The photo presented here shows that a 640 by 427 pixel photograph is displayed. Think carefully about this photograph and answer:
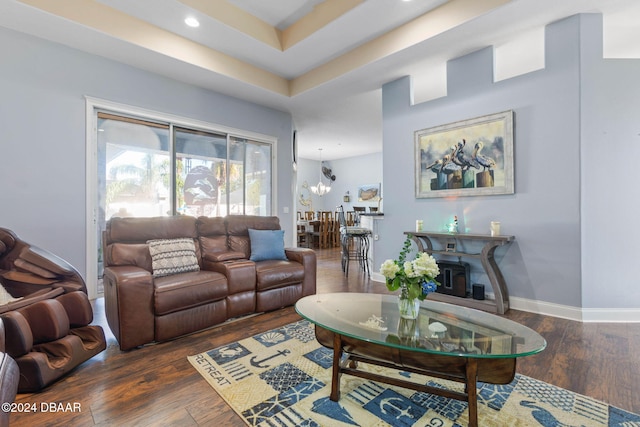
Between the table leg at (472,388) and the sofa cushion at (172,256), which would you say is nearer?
the table leg at (472,388)

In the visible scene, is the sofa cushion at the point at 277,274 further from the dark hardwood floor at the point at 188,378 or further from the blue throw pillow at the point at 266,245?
the dark hardwood floor at the point at 188,378

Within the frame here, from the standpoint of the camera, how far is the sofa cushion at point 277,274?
3.05m

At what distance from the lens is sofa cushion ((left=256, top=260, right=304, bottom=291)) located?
305 cm

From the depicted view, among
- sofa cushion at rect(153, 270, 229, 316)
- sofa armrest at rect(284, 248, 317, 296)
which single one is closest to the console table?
sofa armrest at rect(284, 248, 317, 296)

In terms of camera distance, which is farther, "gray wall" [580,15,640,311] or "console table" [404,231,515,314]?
"console table" [404,231,515,314]

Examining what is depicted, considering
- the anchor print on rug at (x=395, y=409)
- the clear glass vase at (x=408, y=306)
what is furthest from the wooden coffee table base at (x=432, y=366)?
the clear glass vase at (x=408, y=306)

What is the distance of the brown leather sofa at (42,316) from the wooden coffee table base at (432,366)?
5.57 feet

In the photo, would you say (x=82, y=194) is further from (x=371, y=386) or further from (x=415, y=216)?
(x=415, y=216)

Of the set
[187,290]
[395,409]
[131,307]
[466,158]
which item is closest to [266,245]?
[187,290]

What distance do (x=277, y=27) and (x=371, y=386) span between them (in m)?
4.06

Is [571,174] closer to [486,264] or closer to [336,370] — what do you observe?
[486,264]

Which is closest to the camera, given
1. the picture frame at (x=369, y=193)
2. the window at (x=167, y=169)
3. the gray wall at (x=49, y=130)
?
the gray wall at (x=49, y=130)

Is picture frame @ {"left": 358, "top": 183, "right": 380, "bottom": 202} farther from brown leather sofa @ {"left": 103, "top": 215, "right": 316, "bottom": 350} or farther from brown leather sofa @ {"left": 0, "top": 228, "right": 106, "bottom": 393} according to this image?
brown leather sofa @ {"left": 0, "top": 228, "right": 106, "bottom": 393}

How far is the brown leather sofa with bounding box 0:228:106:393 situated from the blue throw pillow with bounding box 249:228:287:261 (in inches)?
64.8
